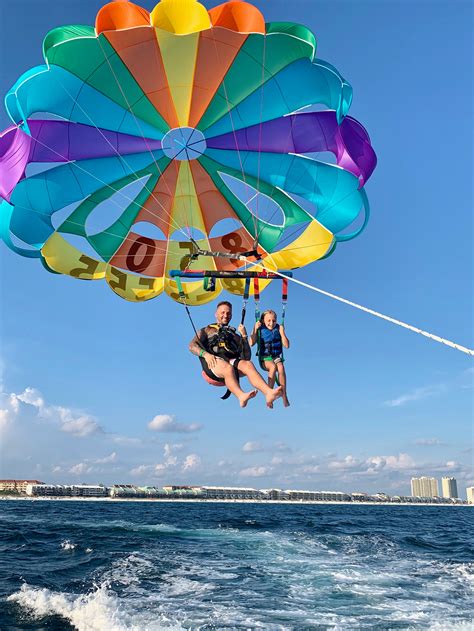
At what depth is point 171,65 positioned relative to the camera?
991 cm

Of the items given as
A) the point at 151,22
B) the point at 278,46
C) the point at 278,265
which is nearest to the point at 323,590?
the point at 278,265

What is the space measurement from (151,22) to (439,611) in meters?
9.85

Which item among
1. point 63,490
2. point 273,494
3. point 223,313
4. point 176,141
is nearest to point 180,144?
point 176,141

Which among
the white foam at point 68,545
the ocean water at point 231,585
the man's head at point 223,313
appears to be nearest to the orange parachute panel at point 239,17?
the man's head at point 223,313

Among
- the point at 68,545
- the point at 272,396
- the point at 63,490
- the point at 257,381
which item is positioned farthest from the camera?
the point at 63,490

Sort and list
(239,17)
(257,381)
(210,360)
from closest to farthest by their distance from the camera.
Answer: (257,381) < (210,360) < (239,17)

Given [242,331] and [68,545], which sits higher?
[242,331]

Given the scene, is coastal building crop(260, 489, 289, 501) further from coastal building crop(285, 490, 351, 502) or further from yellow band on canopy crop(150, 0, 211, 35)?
yellow band on canopy crop(150, 0, 211, 35)

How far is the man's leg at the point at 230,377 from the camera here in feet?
25.2

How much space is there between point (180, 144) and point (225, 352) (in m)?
4.81

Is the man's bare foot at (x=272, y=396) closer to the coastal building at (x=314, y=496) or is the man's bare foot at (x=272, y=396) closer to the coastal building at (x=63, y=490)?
the coastal building at (x=63, y=490)

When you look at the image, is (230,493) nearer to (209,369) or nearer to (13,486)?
(13,486)

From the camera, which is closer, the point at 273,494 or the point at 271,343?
the point at 271,343

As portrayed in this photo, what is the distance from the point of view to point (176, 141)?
10.9 meters
